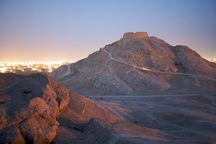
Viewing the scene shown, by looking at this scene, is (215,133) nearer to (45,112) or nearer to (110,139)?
(110,139)

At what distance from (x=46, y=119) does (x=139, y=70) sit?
40021mm

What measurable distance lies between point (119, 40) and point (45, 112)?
5176cm

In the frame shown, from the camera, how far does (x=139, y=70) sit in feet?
190

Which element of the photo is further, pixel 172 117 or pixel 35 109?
pixel 172 117

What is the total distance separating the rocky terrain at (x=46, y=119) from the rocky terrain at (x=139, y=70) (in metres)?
26.6

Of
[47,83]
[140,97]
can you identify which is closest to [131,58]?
[140,97]

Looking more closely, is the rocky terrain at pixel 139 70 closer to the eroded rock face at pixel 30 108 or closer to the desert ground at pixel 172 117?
the desert ground at pixel 172 117

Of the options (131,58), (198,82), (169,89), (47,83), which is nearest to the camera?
(47,83)

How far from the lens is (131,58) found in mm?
61750

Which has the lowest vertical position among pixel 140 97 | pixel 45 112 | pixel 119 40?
pixel 140 97

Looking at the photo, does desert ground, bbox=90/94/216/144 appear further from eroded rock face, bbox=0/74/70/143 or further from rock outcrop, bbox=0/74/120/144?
eroded rock face, bbox=0/74/70/143

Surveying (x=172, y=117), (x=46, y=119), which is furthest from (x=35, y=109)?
(x=172, y=117)

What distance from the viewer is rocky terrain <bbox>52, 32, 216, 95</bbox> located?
5284cm

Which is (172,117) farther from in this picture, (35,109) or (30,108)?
(30,108)
